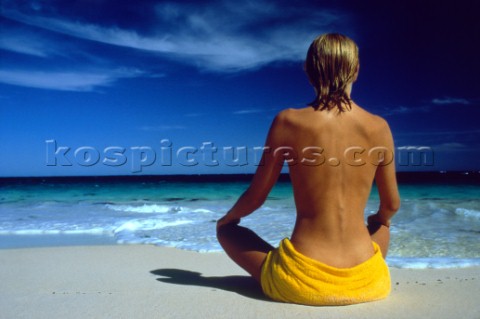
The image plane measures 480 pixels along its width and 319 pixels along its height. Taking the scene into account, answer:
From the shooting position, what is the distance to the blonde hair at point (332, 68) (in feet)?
7.39

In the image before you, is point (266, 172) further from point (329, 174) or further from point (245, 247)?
point (245, 247)

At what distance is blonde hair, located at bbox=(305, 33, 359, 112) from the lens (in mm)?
2254

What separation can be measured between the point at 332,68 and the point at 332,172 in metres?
0.50

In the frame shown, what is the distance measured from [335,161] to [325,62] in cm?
48

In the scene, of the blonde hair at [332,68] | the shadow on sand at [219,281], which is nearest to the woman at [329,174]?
the blonde hair at [332,68]

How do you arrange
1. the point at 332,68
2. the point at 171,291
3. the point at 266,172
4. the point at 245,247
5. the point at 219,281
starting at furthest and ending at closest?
the point at 219,281 < the point at 171,291 < the point at 245,247 < the point at 266,172 < the point at 332,68

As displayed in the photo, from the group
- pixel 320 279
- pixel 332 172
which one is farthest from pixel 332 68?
pixel 320 279

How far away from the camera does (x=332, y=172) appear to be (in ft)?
7.52

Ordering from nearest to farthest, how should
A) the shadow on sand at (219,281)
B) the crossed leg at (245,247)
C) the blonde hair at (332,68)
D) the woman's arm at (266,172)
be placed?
the blonde hair at (332,68) < the woman's arm at (266,172) < the crossed leg at (245,247) < the shadow on sand at (219,281)

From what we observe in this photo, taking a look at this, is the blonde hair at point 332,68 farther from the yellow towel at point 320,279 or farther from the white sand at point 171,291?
the white sand at point 171,291

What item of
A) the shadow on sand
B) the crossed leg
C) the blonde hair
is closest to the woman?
the blonde hair

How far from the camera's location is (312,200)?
2.32 metres

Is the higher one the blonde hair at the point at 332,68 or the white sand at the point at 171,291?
the blonde hair at the point at 332,68

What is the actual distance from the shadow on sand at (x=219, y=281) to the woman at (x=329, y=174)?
0.42m
